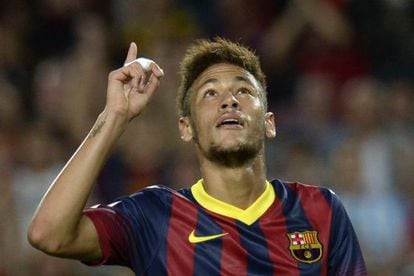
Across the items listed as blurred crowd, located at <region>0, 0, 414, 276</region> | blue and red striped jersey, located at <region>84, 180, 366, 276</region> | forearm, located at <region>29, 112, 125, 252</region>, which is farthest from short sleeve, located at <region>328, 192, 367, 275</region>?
blurred crowd, located at <region>0, 0, 414, 276</region>

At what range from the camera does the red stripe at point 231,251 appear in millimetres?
4266

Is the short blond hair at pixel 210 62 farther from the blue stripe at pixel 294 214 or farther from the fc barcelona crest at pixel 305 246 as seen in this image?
the fc barcelona crest at pixel 305 246

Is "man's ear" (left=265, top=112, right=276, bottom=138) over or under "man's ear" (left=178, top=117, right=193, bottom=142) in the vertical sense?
over

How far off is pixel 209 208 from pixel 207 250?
235 mm

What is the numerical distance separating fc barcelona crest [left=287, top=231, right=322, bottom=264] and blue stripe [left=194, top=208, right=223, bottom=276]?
12.0 inches

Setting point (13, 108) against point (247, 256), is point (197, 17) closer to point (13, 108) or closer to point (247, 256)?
point (13, 108)

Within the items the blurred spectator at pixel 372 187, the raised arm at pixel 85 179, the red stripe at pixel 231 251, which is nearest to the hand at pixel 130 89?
the raised arm at pixel 85 179

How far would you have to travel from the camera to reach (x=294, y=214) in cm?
452

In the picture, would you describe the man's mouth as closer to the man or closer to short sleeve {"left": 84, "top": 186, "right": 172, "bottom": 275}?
the man

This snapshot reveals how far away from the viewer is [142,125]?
796 centimetres

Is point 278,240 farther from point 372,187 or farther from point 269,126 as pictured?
point 372,187

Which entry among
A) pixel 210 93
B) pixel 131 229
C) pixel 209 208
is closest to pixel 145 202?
pixel 131 229

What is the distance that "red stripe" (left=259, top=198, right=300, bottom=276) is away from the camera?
14.1 ft

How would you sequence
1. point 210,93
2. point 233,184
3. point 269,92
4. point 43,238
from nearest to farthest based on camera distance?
point 43,238, point 233,184, point 210,93, point 269,92
